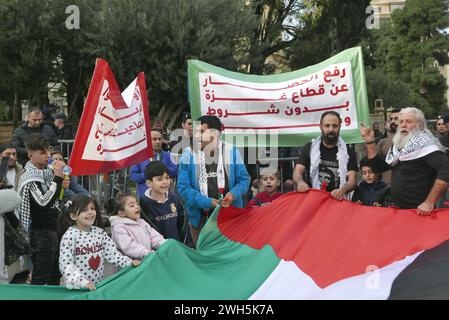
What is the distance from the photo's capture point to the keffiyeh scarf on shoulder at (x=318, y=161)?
19.9ft

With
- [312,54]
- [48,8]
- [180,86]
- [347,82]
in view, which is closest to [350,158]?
[347,82]

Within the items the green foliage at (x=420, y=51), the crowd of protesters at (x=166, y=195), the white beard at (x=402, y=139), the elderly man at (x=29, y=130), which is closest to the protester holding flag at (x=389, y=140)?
the crowd of protesters at (x=166, y=195)

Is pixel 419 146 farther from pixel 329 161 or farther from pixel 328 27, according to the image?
pixel 328 27

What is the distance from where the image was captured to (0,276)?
5.38 metres

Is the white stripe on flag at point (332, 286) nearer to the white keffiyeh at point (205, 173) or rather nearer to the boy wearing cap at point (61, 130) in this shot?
the white keffiyeh at point (205, 173)

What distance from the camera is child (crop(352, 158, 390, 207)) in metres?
7.00

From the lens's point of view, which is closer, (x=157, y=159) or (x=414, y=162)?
(x=414, y=162)

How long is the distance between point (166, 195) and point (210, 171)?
0.46 metres

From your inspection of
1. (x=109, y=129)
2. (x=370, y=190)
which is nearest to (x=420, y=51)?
(x=370, y=190)

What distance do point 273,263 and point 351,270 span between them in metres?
0.60

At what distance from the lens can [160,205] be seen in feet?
19.9

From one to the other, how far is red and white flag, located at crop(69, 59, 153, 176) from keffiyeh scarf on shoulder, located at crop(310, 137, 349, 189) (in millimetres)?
2180

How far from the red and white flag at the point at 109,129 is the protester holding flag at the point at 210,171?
3.40 ft

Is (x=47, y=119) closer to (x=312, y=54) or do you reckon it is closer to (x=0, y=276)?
(x=0, y=276)
